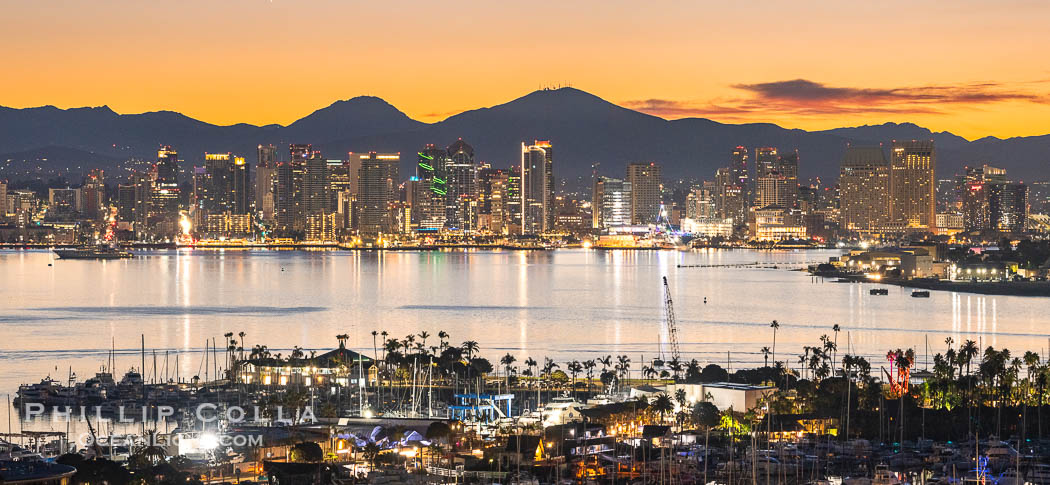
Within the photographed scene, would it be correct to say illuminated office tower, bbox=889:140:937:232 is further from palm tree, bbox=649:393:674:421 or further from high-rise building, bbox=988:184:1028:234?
palm tree, bbox=649:393:674:421

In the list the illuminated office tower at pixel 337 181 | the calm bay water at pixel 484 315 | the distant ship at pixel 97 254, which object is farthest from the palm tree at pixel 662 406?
the illuminated office tower at pixel 337 181

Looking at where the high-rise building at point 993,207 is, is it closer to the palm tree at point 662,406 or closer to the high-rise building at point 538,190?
the high-rise building at point 538,190

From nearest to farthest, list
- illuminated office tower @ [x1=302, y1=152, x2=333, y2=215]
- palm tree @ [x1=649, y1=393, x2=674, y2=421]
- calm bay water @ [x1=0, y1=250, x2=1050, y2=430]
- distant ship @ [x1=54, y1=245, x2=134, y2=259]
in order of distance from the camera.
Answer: palm tree @ [x1=649, y1=393, x2=674, y2=421] < calm bay water @ [x1=0, y1=250, x2=1050, y2=430] < distant ship @ [x1=54, y1=245, x2=134, y2=259] < illuminated office tower @ [x1=302, y1=152, x2=333, y2=215]

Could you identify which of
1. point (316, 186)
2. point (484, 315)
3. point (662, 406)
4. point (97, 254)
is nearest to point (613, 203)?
point (316, 186)

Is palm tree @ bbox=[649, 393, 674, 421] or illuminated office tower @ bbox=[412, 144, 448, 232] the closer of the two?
palm tree @ bbox=[649, 393, 674, 421]

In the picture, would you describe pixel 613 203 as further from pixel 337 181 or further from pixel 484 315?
pixel 484 315

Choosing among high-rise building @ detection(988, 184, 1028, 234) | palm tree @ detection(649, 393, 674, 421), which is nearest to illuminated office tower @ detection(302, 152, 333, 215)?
high-rise building @ detection(988, 184, 1028, 234)

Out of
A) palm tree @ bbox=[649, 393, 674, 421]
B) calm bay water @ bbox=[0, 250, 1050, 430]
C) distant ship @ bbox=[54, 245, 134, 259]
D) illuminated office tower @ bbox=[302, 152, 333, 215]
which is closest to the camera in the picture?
palm tree @ bbox=[649, 393, 674, 421]

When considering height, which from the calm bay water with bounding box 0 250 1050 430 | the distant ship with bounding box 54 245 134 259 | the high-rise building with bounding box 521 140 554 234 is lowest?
the calm bay water with bounding box 0 250 1050 430
